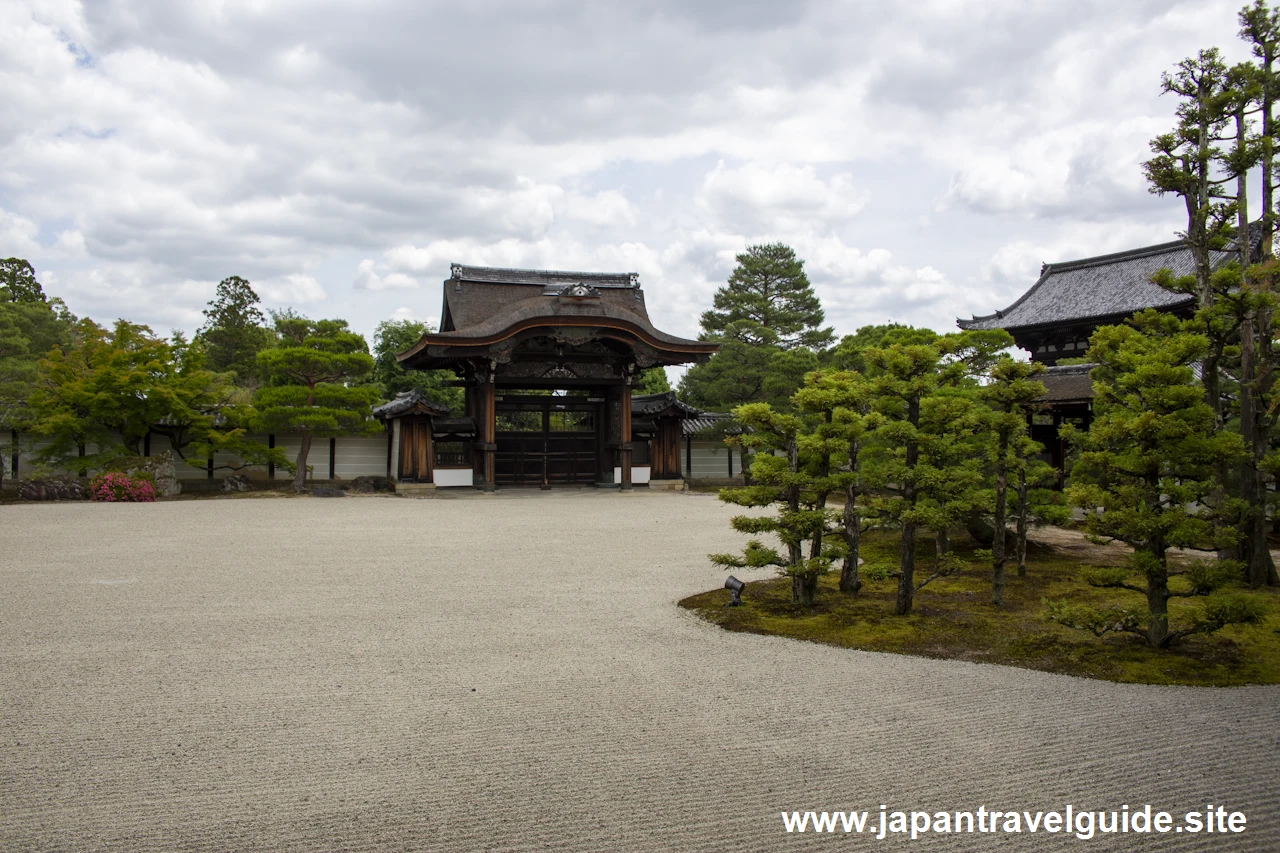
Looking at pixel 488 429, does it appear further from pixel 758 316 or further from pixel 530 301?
pixel 758 316

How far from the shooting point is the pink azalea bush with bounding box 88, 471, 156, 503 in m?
18.8

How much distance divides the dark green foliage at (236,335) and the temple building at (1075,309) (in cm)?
3023

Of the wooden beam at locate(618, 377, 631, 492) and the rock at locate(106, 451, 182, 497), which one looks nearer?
the rock at locate(106, 451, 182, 497)

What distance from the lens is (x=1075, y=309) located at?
67.5 feet

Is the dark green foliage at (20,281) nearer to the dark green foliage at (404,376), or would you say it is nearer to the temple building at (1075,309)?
the dark green foliage at (404,376)

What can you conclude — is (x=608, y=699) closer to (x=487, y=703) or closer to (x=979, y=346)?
(x=487, y=703)

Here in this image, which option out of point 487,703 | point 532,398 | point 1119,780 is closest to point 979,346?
point 1119,780

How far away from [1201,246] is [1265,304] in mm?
1127

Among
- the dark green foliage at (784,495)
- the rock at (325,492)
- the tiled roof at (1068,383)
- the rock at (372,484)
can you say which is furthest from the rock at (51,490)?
the tiled roof at (1068,383)

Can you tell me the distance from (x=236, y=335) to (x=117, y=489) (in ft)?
75.7

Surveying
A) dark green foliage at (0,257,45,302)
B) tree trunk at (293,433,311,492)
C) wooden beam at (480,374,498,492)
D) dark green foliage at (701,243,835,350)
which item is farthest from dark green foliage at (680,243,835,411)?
→ dark green foliage at (0,257,45,302)

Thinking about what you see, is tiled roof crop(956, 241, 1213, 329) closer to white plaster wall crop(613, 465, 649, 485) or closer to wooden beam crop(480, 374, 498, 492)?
white plaster wall crop(613, 465, 649, 485)

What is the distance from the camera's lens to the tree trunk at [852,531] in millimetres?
Answer: 7535

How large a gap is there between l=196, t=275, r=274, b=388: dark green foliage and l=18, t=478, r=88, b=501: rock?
630 inches
